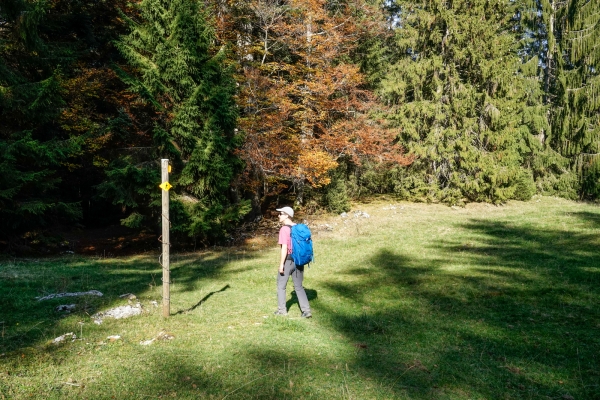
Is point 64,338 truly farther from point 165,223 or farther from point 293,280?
point 293,280

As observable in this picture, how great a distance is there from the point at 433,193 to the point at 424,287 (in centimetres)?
1816

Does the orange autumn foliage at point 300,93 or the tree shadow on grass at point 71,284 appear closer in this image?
the tree shadow on grass at point 71,284

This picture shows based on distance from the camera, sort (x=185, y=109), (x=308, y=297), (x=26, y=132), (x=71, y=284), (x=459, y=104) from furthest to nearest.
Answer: (x=459, y=104) → (x=185, y=109) → (x=26, y=132) → (x=71, y=284) → (x=308, y=297)

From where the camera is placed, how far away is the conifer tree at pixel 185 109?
16.7 meters

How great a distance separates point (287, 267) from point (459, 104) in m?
23.3

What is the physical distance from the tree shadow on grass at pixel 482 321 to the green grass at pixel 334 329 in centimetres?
3

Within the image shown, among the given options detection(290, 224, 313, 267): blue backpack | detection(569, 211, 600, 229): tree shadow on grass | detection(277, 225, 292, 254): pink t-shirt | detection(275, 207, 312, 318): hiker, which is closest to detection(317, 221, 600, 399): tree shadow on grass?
detection(275, 207, 312, 318): hiker

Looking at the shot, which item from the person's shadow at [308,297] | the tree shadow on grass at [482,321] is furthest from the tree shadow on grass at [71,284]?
the tree shadow on grass at [482,321]

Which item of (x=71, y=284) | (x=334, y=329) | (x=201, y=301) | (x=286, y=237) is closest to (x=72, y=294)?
(x=71, y=284)

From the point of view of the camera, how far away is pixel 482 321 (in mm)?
8102

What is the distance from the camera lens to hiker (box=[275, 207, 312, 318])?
7.84 m

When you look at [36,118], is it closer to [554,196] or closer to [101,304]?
[101,304]

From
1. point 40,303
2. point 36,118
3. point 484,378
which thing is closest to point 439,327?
point 484,378

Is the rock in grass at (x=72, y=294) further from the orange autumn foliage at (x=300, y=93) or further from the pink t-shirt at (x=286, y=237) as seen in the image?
the orange autumn foliage at (x=300, y=93)
